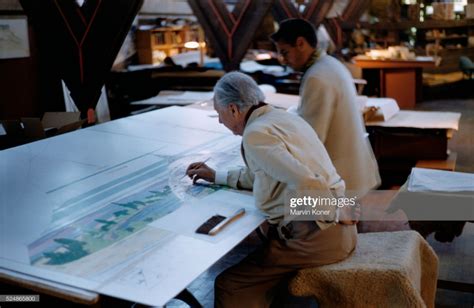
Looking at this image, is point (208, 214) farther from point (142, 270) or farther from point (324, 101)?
point (324, 101)

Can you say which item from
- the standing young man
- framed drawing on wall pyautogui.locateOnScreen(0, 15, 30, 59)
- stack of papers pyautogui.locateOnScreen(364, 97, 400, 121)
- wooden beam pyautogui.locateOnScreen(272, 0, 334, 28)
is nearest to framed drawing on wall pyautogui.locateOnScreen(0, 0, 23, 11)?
framed drawing on wall pyautogui.locateOnScreen(0, 15, 30, 59)

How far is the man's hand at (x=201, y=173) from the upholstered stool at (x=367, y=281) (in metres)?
0.73

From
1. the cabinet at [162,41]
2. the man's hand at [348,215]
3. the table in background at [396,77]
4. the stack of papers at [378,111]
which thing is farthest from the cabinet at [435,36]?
the man's hand at [348,215]

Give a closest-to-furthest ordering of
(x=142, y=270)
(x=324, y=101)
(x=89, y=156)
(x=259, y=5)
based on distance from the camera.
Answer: (x=142, y=270) < (x=324, y=101) < (x=89, y=156) < (x=259, y=5)

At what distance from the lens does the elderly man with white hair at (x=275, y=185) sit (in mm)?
2531

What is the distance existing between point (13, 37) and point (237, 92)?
201 inches

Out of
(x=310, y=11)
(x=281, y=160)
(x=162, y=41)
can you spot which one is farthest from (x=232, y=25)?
(x=162, y=41)

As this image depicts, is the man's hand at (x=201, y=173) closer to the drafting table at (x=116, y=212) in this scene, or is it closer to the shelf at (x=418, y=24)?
the drafting table at (x=116, y=212)

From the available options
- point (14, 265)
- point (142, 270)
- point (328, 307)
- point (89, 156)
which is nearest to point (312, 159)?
point (328, 307)

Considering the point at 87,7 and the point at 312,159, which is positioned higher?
the point at 87,7

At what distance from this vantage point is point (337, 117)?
3404mm

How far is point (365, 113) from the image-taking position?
20.7 feet

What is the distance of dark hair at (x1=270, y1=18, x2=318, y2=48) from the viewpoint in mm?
3246

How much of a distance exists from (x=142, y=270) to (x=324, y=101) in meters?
1.59
